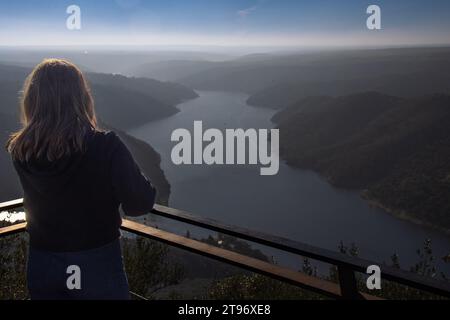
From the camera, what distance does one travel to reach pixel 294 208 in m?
80.2

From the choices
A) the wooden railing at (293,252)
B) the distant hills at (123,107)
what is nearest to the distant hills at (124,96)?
the distant hills at (123,107)

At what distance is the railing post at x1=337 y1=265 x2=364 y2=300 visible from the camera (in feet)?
6.68

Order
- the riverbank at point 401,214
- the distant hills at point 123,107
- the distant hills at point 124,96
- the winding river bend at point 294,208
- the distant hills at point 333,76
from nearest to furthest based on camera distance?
the winding river bend at point 294,208, the riverbank at point 401,214, the distant hills at point 123,107, the distant hills at point 124,96, the distant hills at point 333,76

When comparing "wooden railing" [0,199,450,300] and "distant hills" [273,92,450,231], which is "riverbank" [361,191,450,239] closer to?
"distant hills" [273,92,450,231]

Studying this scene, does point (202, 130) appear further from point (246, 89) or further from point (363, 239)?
point (246, 89)

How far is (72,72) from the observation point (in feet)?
5.76

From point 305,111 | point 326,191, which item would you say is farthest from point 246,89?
point 326,191

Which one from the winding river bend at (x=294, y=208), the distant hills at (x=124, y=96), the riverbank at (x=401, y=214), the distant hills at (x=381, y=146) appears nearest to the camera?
the winding river bend at (x=294, y=208)

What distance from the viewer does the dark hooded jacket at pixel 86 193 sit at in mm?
1651

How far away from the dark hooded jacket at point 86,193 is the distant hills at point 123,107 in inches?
2728

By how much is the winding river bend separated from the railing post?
63.6 metres

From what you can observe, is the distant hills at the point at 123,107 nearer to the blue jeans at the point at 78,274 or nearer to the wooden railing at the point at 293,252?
the wooden railing at the point at 293,252

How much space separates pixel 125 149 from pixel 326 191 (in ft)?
300

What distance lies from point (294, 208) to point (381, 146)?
37334mm
